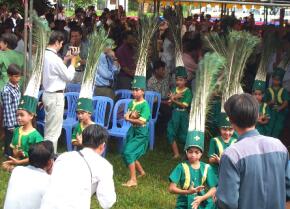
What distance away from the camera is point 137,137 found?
26.0 feet

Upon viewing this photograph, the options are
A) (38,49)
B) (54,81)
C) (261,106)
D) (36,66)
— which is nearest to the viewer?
(36,66)

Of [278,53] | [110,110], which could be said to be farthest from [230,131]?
[278,53]

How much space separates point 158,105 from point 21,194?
5267mm

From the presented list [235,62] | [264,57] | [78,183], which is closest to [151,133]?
[264,57]

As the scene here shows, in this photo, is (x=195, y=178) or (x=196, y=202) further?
(x=195, y=178)

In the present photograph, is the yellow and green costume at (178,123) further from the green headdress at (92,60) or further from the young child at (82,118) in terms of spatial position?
the young child at (82,118)

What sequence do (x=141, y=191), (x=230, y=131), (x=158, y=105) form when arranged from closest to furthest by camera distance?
(x=230, y=131)
(x=141, y=191)
(x=158, y=105)

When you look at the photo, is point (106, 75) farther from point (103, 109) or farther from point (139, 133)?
point (139, 133)

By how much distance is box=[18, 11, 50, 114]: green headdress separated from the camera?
22.3 feet

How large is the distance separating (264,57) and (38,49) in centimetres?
325

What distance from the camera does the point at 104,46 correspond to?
835cm

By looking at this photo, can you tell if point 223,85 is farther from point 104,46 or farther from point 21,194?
point 21,194

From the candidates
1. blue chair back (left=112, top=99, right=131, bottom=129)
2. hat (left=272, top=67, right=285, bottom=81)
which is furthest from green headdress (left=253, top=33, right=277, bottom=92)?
blue chair back (left=112, top=99, right=131, bottom=129)

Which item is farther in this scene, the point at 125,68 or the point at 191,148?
the point at 125,68
